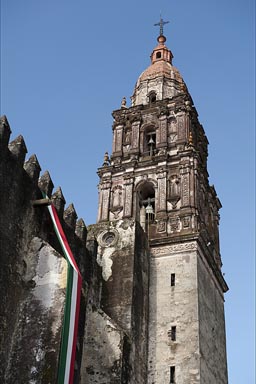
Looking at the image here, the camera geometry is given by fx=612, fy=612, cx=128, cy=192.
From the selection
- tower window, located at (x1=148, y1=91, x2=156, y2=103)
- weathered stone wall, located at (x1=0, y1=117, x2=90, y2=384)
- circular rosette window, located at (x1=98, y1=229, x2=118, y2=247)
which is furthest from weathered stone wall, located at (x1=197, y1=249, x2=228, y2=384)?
tower window, located at (x1=148, y1=91, x2=156, y2=103)

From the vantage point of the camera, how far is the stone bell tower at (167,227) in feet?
71.8

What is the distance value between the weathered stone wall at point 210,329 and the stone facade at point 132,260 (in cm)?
5

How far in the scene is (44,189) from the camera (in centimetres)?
1961

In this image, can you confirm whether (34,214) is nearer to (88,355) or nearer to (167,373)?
(88,355)

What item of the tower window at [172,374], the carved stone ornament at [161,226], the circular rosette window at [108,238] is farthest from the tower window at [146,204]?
the tower window at [172,374]

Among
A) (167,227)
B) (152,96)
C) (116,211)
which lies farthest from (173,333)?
(152,96)

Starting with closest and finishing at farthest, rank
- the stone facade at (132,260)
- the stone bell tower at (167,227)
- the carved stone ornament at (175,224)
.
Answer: the stone facade at (132,260)
the stone bell tower at (167,227)
the carved stone ornament at (175,224)

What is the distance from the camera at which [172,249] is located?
24.4m

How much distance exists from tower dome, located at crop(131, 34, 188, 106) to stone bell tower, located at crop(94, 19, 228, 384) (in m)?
0.06

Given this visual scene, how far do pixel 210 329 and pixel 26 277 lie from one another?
9.84 m

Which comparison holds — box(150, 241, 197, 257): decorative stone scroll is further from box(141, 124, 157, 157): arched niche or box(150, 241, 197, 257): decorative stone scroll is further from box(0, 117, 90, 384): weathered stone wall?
box(0, 117, 90, 384): weathered stone wall

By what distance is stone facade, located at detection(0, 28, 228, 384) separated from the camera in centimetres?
1586

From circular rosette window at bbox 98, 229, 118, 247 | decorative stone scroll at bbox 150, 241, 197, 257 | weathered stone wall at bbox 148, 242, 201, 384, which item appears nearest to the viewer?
weathered stone wall at bbox 148, 242, 201, 384

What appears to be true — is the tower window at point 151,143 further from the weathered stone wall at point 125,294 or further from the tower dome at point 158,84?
the weathered stone wall at point 125,294
